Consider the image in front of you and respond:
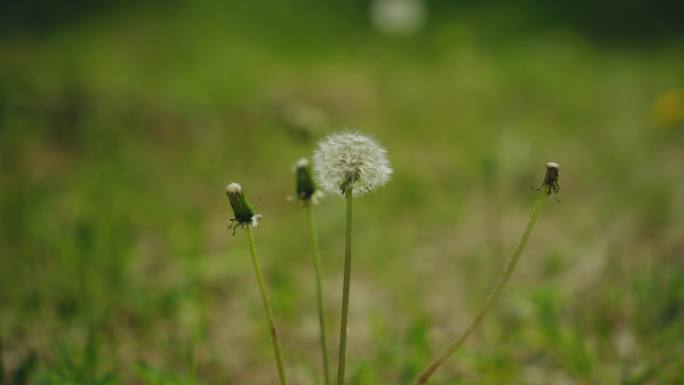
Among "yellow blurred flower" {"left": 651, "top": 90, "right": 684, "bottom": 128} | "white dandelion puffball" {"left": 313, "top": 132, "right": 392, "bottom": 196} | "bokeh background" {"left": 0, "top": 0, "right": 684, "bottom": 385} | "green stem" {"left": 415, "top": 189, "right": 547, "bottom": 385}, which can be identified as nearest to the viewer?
"green stem" {"left": 415, "top": 189, "right": 547, "bottom": 385}

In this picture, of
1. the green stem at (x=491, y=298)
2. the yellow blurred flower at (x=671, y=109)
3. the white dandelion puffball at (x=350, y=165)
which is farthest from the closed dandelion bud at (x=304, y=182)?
the yellow blurred flower at (x=671, y=109)

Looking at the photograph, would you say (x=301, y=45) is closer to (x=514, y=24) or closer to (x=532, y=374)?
(x=514, y=24)

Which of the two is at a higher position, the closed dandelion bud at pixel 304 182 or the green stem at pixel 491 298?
the closed dandelion bud at pixel 304 182

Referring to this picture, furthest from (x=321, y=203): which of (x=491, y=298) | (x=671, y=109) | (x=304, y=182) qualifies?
(x=671, y=109)

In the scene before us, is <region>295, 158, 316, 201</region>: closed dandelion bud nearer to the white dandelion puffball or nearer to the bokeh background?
the white dandelion puffball

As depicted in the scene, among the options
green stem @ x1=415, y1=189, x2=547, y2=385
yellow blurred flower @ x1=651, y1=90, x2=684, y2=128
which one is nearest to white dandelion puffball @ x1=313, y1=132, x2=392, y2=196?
green stem @ x1=415, y1=189, x2=547, y2=385

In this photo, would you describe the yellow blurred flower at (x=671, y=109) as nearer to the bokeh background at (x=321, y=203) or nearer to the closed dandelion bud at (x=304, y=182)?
the bokeh background at (x=321, y=203)

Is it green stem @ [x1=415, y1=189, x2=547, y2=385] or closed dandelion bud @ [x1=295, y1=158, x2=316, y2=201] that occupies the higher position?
closed dandelion bud @ [x1=295, y1=158, x2=316, y2=201]
